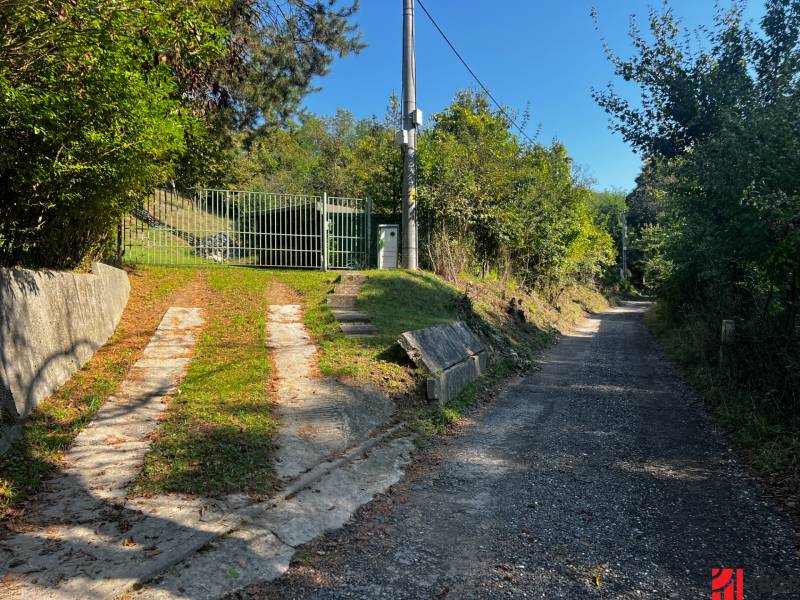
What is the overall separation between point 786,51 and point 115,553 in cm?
1202

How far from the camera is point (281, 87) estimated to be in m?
12.7

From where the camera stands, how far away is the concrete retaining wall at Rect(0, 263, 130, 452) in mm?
4605

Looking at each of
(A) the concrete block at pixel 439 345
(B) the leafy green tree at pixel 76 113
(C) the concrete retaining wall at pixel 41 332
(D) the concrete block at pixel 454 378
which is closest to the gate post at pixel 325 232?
(A) the concrete block at pixel 439 345

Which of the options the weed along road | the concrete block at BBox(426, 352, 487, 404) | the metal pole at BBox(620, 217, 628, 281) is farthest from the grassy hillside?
the metal pole at BBox(620, 217, 628, 281)

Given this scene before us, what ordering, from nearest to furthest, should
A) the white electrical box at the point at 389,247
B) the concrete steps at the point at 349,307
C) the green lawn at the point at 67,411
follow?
the green lawn at the point at 67,411 → the concrete steps at the point at 349,307 → the white electrical box at the point at 389,247

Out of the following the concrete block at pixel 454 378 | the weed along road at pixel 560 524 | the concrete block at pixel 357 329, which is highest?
the concrete block at pixel 357 329

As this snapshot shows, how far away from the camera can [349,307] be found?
33.0ft

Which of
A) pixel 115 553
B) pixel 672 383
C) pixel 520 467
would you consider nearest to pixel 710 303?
pixel 672 383

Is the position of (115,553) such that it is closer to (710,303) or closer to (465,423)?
(465,423)

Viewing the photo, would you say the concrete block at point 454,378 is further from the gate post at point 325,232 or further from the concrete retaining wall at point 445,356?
the gate post at point 325,232

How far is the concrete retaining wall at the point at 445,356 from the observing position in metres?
7.09

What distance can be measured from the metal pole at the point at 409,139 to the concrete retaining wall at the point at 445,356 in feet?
15.0

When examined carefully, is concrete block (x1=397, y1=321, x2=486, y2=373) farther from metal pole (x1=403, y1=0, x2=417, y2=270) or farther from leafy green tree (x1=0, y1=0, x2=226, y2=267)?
metal pole (x1=403, y1=0, x2=417, y2=270)

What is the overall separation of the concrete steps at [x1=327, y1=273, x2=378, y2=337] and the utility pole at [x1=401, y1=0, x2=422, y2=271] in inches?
87.0
